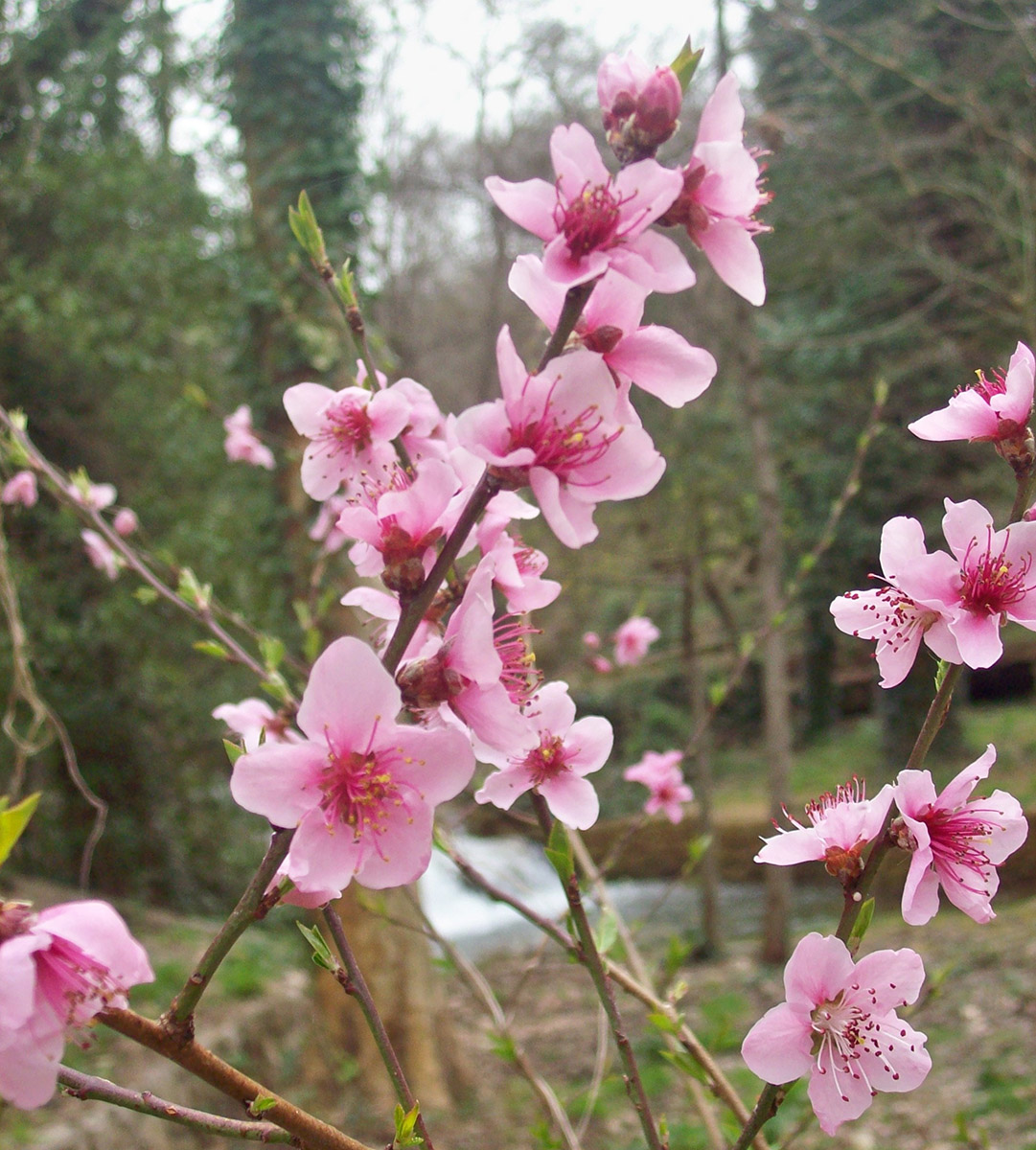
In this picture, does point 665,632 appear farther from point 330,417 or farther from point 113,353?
point 330,417

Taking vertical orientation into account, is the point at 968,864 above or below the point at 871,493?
above

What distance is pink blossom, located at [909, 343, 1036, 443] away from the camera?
28.1 inches

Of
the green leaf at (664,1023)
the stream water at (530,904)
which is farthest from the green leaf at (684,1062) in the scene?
the stream water at (530,904)

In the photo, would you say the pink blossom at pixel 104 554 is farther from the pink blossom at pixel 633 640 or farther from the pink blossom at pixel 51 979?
the pink blossom at pixel 633 640

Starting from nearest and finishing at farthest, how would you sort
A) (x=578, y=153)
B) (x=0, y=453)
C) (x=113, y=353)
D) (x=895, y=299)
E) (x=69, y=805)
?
(x=578, y=153), (x=0, y=453), (x=113, y=353), (x=69, y=805), (x=895, y=299)

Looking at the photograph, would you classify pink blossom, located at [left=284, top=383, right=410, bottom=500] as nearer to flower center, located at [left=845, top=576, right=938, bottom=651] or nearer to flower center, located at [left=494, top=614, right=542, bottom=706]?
flower center, located at [left=494, top=614, right=542, bottom=706]

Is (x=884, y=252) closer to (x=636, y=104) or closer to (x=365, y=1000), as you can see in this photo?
(x=636, y=104)

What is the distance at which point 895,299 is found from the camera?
25.5ft

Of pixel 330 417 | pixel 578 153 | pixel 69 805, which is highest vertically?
pixel 578 153

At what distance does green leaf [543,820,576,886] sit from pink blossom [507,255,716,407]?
13.1 inches

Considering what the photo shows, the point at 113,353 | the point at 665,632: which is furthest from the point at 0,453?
the point at 665,632

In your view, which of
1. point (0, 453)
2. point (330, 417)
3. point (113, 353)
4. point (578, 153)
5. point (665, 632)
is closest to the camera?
point (578, 153)

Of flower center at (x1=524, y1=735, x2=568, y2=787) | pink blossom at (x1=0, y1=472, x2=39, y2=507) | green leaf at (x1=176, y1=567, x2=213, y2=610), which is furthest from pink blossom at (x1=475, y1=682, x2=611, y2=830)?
pink blossom at (x1=0, y1=472, x2=39, y2=507)

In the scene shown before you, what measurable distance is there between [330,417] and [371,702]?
0.38 metres
